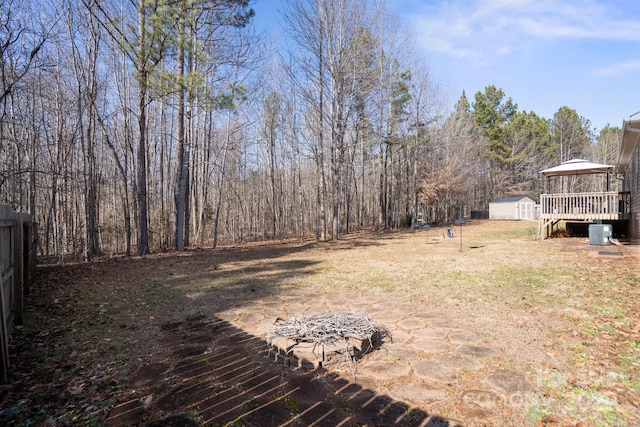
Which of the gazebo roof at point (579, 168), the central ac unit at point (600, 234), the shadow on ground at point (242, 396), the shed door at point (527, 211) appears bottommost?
the shadow on ground at point (242, 396)

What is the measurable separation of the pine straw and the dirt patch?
143 mm

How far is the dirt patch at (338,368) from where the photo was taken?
6.40 ft

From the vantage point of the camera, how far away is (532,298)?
4.23m

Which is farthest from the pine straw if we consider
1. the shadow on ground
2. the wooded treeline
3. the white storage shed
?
the white storage shed

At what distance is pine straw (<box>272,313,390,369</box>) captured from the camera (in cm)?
264

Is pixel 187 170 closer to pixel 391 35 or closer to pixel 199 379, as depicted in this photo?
pixel 199 379

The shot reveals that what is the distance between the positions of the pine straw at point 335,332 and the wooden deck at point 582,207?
1102 cm

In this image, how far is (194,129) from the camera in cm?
1162

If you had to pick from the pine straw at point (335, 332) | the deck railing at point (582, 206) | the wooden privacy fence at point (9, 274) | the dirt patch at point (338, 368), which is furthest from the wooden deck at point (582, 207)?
the wooden privacy fence at point (9, 274)

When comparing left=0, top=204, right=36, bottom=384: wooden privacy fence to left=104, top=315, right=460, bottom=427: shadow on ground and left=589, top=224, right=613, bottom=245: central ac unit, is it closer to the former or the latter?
left=104, top=315, right=460, bottom=427: shadow on ground

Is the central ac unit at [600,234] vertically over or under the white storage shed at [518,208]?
under

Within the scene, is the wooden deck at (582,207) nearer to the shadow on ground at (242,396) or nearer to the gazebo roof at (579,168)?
the gazebo roof at (579,168)

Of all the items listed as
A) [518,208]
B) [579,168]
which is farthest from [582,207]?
[518,208]

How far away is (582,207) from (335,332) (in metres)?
11.9
